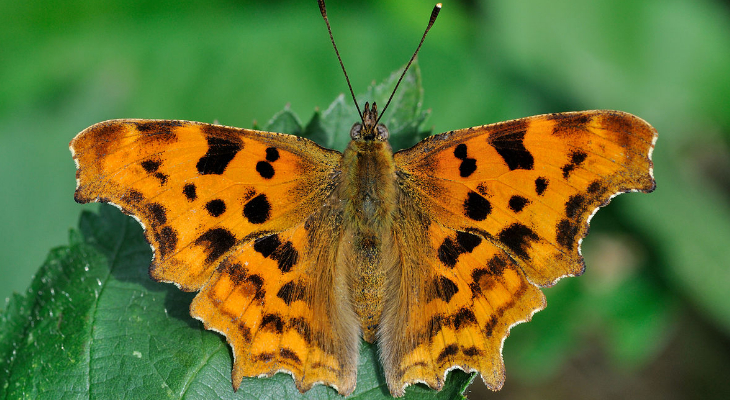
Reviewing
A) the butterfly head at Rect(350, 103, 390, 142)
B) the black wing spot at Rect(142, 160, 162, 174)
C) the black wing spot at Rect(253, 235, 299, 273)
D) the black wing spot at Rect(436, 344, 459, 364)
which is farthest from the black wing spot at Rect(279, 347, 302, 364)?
the butterfly head at Rect(350, 103, 390, 142)

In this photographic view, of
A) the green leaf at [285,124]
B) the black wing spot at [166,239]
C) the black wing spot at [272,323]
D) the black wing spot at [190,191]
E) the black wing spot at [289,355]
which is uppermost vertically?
the green leaf at [285,124]

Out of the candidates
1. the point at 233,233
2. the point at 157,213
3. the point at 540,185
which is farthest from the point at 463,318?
the point at 157,213

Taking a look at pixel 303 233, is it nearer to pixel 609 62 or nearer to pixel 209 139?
pixel 209 139

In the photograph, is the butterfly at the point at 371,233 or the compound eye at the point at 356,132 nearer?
the butterfly at the point at 371,233

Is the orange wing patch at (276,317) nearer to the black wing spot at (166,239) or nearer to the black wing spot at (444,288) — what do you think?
the black wing spot at (166,239)

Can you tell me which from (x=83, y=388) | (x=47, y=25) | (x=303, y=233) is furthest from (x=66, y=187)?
(x=303, y=233)

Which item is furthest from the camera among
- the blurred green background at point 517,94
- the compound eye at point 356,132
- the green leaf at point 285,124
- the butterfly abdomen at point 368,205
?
the blurred green background at point 517,94

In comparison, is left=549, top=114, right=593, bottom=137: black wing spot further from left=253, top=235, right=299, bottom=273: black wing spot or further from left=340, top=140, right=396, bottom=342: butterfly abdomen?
left=253, top=235, right=299, bottom=273: black wing spot

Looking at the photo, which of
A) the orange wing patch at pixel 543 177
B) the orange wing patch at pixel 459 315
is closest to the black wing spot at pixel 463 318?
Result: the orange wing patch at pixel 459 315
